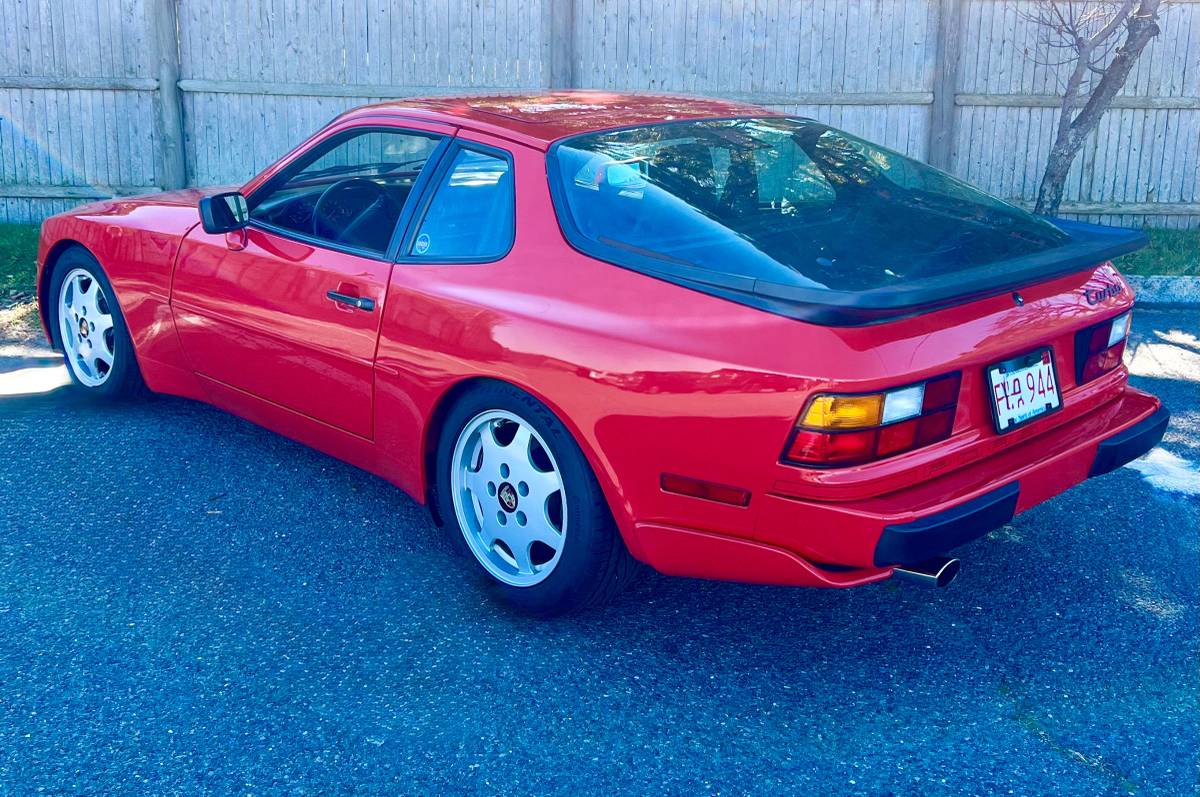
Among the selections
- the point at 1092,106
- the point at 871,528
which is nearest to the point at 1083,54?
the point at 1092,106

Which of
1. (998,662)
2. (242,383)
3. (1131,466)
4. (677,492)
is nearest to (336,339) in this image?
(242,383)

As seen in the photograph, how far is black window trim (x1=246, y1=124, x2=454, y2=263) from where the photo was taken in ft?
12.3

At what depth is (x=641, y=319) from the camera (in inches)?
120

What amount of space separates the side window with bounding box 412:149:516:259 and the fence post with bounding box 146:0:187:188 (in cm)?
614

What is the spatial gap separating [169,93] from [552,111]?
614cm

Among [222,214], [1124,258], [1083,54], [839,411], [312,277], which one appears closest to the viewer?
[839,411]

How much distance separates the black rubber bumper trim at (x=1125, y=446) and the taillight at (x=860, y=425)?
0.78 m

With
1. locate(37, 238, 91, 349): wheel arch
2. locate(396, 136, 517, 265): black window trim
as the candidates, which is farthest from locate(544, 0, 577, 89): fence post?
locate(396, 136, 517, 265): black window trim

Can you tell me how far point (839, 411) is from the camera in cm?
278

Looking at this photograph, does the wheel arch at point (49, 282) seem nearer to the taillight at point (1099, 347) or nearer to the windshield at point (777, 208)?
the windshield at point (777, 208)

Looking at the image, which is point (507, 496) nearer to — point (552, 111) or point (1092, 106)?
point (552, 111)

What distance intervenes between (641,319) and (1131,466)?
2.66m

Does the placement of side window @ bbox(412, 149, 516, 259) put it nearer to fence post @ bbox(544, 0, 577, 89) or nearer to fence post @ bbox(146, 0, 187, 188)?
fence post @ bbox(544, 0, 577, 89)

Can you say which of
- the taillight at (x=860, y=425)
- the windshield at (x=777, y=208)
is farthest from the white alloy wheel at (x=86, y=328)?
the taillight at (x=860, y=425)
